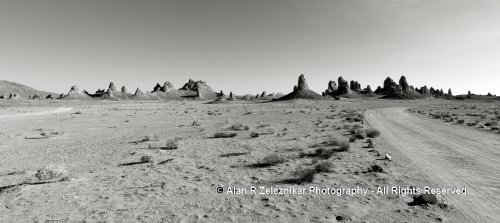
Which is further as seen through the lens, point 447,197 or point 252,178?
point 252,178

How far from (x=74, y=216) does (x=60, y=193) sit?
2036mm

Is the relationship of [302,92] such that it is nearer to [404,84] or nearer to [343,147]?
[404,84]

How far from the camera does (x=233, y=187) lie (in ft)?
29.1

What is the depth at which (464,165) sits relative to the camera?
36.1 ft

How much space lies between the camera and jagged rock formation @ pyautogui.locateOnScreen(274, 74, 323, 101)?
119m

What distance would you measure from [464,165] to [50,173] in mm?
14490

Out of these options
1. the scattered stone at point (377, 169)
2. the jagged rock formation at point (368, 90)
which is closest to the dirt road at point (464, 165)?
the scattered stone at point (377, 169)

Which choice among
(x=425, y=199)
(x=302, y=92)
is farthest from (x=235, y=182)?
(x=302, y=92)

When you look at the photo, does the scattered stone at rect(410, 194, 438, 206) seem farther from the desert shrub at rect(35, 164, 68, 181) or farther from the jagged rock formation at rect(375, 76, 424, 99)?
the jagged rock formation at rect(375, 76, 424, 99)

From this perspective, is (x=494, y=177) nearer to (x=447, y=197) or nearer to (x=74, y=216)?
(x=447, y=197)

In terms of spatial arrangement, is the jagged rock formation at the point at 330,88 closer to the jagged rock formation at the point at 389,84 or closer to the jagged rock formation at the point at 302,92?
the jagged rock formation at the point at 389,84

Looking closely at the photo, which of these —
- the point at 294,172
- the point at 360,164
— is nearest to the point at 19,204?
the point at 294,172

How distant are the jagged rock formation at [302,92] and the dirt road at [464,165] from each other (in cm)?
10072

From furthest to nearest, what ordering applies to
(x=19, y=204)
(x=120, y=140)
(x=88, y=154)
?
(x=120, y=140) → (x=88, y=154) → (x=19, y=204)
